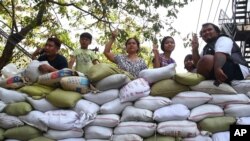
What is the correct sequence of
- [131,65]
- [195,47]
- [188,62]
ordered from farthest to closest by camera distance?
[188,62] → [131,65] → [195,47]

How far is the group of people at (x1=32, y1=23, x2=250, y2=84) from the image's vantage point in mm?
2711

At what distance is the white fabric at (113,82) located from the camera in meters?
2.84

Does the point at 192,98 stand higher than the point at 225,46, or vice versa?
the point at 225,46

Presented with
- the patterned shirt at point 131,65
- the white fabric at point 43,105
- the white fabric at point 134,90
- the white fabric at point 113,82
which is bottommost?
the white fabric at point 43,105

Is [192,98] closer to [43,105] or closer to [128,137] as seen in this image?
[128,137]

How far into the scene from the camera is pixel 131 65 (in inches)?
138

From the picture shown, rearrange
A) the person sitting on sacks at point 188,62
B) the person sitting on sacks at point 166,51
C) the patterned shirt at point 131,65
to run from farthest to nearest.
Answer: the person sitting on sacks at point 188,62 → the person sitting on sacks at point 166,51 → the patterned shirt at point 131,65

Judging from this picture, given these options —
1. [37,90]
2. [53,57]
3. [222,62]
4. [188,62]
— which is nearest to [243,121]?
[222,62]

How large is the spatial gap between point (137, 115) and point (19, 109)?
1.01m

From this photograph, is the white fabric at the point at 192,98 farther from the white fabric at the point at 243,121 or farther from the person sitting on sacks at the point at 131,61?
the person sitting on sacks at the point at 131,61

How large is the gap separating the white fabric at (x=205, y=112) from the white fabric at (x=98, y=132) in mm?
630

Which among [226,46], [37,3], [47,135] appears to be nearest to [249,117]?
[226,46]

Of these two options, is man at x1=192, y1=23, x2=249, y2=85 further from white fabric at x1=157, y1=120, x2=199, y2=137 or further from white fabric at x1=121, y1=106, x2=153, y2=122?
white fabric at x1=121, y1=106, x2=153, y2=122

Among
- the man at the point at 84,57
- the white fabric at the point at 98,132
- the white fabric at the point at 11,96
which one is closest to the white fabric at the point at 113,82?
the white fabric at the point at 98,132
